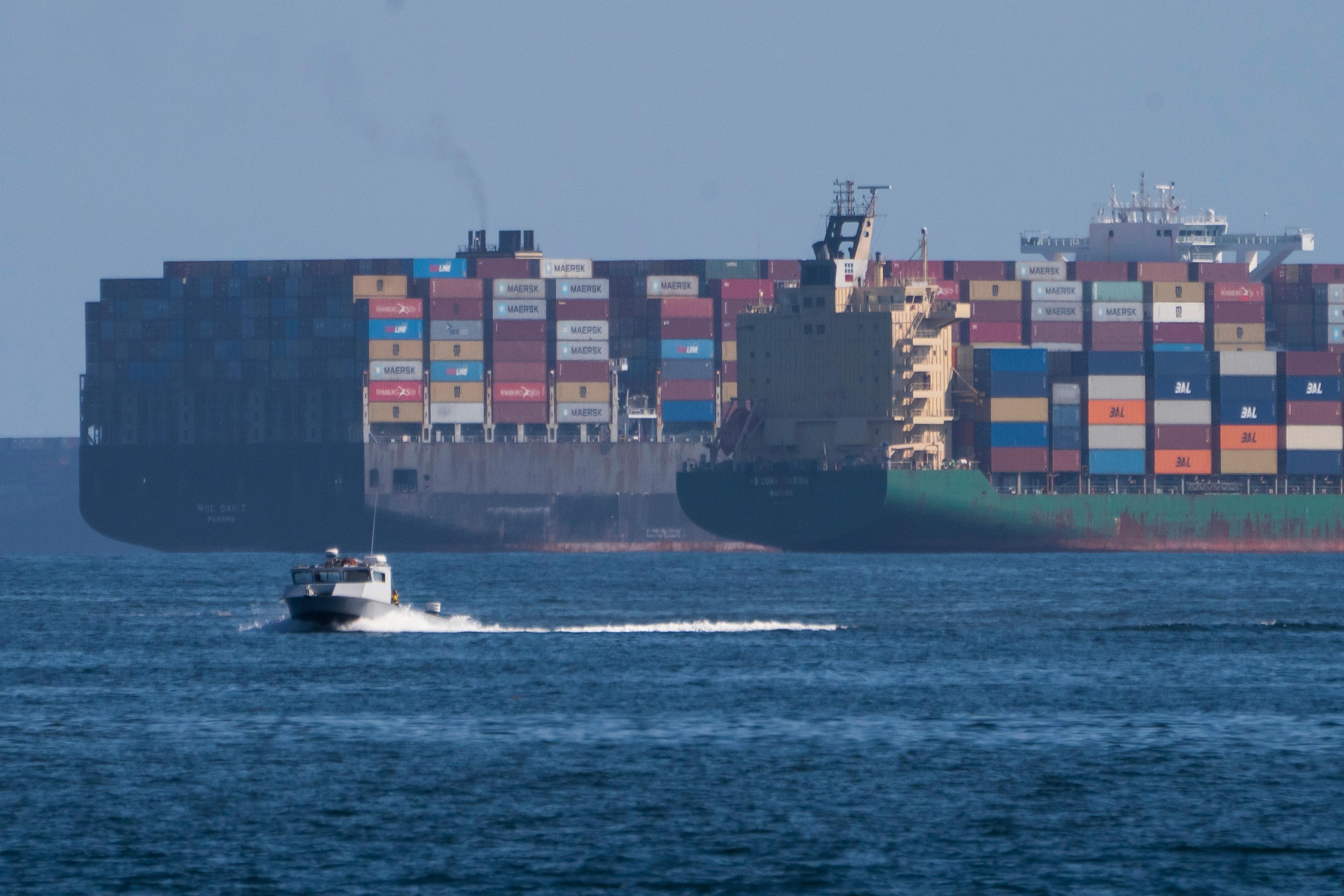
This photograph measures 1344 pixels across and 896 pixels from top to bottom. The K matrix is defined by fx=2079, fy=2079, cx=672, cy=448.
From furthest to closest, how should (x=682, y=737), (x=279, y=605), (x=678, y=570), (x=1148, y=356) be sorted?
(x=1148, y=356)
(x=678, y=570)
(x=279, y=605)
(x=682, y=737)

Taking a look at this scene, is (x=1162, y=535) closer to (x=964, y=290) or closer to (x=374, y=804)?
(x=964, y=290)

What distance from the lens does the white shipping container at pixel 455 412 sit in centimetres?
11569

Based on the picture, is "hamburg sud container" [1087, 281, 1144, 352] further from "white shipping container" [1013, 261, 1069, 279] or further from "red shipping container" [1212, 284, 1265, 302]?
"red shipping container" [1212, 284, 1265, 302]

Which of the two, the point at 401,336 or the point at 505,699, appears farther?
the point at 401,336

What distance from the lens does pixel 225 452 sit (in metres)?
119

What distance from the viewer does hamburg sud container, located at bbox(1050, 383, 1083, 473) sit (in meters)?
103

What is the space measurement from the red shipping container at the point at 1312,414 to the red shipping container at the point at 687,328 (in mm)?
29950

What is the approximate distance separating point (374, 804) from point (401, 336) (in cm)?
8667

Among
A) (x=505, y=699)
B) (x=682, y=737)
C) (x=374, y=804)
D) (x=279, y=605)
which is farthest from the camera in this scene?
(x=279, y=605)

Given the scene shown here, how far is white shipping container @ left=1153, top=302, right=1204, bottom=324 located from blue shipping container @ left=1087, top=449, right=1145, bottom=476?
11.3m

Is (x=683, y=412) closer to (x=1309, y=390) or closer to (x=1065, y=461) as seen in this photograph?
(x=1065, y=461)

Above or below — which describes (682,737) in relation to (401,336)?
below

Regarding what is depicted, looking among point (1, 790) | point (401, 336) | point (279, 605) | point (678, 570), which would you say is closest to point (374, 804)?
point (1, 790)

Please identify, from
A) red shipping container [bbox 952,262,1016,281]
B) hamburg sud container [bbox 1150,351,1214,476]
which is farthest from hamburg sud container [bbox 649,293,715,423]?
hamburg sud container [bbox 1150,351,1214,476]
